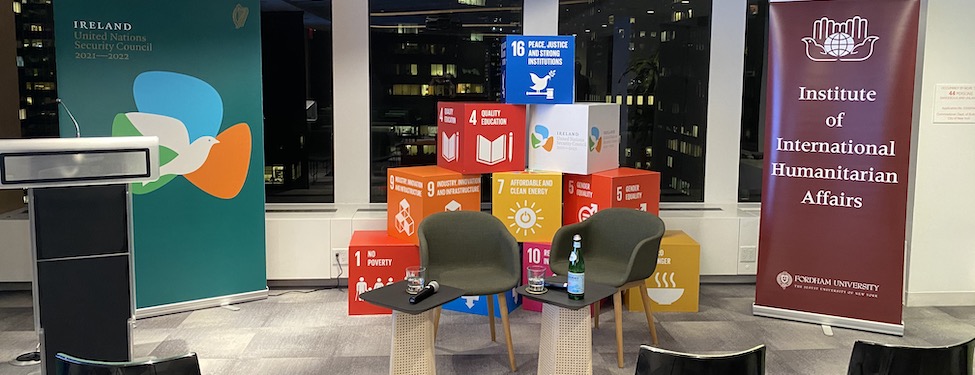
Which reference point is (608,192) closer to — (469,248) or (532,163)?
(532,163)

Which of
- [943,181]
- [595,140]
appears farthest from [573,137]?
[943,181]

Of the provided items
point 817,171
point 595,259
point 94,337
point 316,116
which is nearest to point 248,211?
point 316,116

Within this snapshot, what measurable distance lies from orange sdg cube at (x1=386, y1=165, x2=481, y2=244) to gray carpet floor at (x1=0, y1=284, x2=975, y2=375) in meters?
0.67

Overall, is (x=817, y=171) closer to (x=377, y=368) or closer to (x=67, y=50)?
(x=377, y=368)

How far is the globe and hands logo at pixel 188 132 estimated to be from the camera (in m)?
5.01

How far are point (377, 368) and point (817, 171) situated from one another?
122 inches

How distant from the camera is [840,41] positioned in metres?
4.87

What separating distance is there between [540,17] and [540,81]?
1.12 metres

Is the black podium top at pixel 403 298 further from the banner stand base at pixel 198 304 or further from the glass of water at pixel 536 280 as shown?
the banner stand base at pixel 198 304

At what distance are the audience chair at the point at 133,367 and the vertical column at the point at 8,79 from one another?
13.5 feet

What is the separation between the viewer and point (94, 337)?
12.0 ft

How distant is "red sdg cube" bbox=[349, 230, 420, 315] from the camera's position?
5.26m

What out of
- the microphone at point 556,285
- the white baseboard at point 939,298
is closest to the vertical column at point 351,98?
the microphone at point 556,285

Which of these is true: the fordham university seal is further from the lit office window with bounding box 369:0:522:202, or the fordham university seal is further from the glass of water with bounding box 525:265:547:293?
the lit office window with bounding box 369:0:522:202
